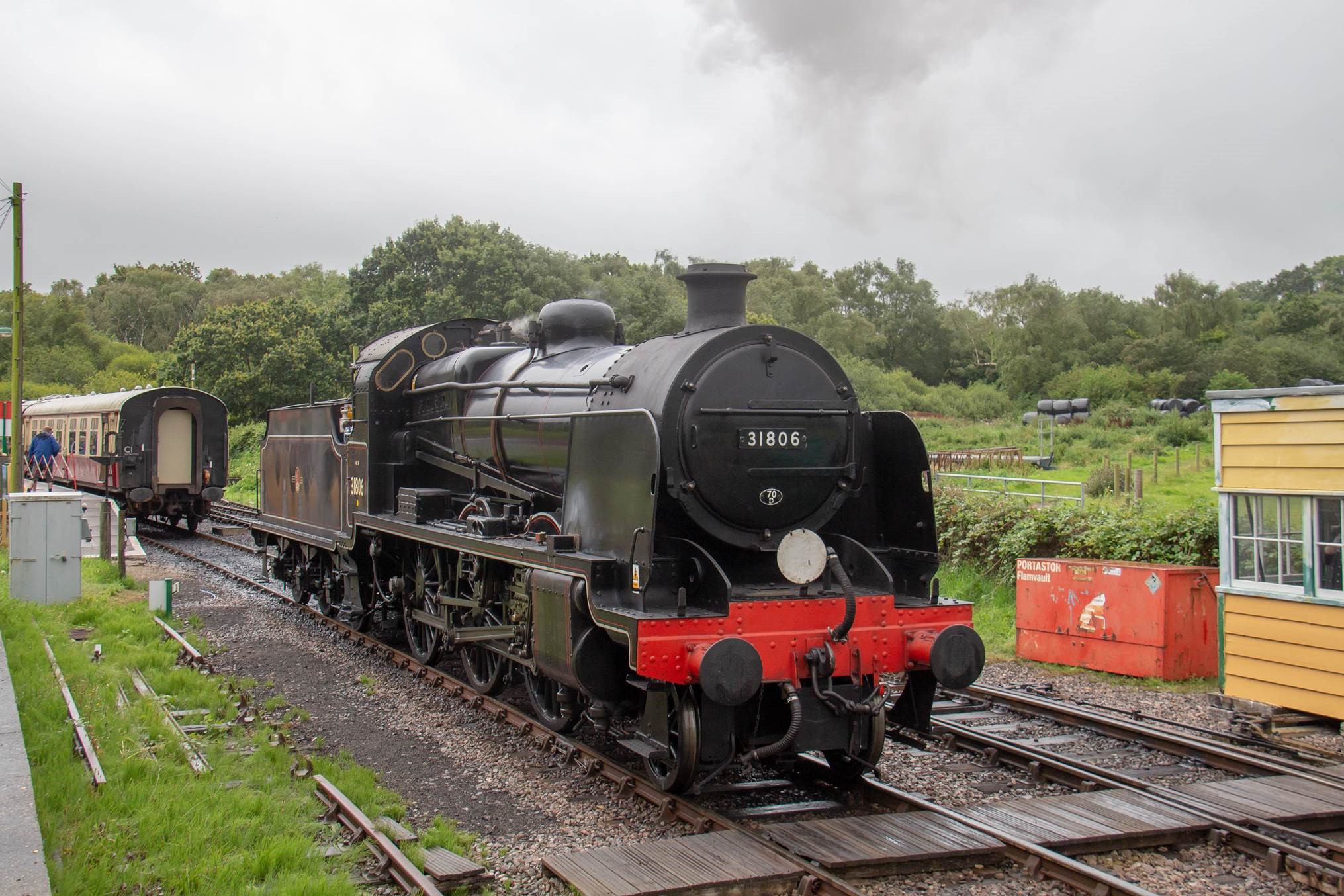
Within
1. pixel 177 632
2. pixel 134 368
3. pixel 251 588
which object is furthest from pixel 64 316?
pixel 177 632

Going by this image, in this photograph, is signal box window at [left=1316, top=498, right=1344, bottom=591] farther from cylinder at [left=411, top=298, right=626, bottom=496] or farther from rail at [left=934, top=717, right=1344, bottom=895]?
cylinder at [left=411, top=298, right=626, bottom=496]

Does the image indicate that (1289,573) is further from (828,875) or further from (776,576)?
(828,875)

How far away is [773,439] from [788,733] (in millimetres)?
1654

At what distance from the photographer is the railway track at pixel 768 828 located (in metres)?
4.74


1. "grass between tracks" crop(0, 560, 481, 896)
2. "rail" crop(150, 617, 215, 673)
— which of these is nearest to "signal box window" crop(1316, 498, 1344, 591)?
"grass between tracks" crop(0, 560, 481, 896)

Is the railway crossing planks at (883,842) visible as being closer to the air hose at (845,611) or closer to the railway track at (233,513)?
the air hose at (845,611)

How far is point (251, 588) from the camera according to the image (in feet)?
47.5

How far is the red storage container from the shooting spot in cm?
928

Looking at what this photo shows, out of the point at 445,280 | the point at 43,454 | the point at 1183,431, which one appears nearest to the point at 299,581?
the point at 43,454

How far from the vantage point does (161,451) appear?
20938 mm

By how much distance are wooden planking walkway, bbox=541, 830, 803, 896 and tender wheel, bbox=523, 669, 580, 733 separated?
1.72m

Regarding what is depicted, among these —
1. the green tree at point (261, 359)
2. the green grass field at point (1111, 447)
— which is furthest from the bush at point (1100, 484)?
the green tree at point (261, 359)

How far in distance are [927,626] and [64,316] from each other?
198 feet

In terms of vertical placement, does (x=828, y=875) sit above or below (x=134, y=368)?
below
